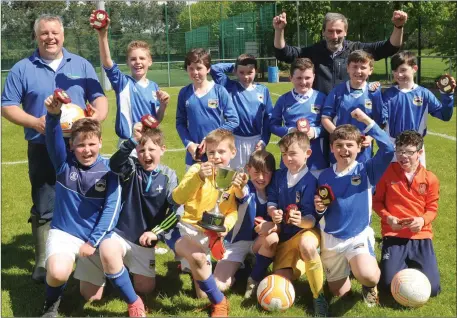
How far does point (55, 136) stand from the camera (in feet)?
13.4

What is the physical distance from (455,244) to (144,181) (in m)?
3.53

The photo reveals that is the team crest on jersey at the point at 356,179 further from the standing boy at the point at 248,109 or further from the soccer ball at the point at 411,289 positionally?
the standing boy at the point at 248,109

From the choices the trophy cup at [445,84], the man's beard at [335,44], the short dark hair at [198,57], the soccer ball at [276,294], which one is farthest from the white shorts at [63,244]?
the trophy cup at [445,84]

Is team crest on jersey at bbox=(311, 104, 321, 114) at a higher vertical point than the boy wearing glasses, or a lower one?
higher

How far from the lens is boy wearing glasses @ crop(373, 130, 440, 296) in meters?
4.57

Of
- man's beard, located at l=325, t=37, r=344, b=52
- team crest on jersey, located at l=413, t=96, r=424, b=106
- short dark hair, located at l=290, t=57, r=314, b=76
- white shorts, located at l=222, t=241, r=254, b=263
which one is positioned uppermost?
man's beard, located at l=325, t=37, r=344, b=52

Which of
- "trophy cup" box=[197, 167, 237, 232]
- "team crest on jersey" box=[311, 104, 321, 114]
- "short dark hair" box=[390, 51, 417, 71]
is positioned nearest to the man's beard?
"short dark hair" box=[390, 51, 417, 71]

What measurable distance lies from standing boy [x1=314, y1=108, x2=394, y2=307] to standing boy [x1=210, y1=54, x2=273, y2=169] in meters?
1.31

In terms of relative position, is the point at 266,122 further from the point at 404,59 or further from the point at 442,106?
the point at 442,106

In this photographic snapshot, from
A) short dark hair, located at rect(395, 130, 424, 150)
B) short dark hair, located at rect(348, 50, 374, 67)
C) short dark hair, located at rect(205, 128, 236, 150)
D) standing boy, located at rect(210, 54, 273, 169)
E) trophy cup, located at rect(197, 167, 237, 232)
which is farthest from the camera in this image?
standing boy, located at rect(210, 54, 273, 169)

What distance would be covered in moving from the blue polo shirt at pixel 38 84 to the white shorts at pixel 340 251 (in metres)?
2.52

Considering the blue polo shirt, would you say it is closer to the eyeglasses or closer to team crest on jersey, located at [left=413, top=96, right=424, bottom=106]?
the eyeglasses

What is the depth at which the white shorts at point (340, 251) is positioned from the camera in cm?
425

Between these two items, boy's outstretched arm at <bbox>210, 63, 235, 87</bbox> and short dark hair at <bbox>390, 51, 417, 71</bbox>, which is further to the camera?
boy's outstretched arm at <bbox>210, 63, 235, 87</bbox>
